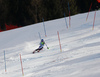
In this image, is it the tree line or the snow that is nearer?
the snow

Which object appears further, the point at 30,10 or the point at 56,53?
the point at 30,10

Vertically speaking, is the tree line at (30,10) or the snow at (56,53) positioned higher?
the tree line at (30,10)

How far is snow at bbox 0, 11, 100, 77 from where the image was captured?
7465mm

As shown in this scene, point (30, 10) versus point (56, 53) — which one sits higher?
point (30, 10)

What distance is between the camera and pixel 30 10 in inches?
1264

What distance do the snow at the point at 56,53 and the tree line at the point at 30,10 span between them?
1078 cm

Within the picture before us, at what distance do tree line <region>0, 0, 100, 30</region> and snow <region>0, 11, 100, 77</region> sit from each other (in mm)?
10775

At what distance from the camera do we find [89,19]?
2006 cm

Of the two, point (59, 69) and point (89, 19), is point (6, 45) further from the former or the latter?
point (59, 69)

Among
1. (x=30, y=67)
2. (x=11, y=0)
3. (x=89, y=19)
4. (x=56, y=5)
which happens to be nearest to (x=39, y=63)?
(x=30, y=67)

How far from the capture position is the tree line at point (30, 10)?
105 ft

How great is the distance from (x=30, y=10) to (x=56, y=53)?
21.7 m

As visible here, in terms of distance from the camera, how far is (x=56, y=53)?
11.2 meters

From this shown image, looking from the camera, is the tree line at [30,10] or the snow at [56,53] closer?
the snow at [56,53]
